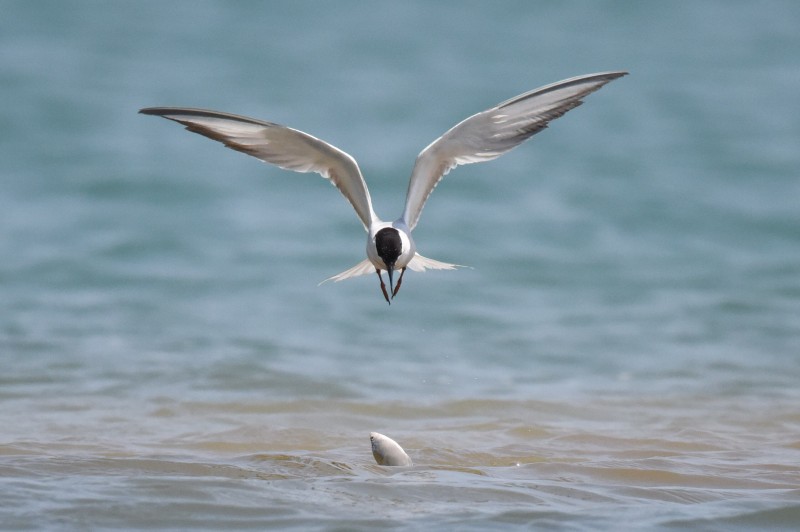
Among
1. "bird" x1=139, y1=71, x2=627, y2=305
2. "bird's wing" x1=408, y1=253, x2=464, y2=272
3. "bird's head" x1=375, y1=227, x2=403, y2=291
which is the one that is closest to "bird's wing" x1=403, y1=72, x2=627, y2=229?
"bird" x1=139, y1=71, x2=627, y2=305

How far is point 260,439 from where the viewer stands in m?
6.48

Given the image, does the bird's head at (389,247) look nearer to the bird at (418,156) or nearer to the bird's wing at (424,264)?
the bird at (418,156)

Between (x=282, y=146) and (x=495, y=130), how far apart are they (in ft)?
3.48

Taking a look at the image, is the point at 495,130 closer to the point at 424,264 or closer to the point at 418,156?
the point at 418,156

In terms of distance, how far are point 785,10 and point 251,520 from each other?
13.3 metres

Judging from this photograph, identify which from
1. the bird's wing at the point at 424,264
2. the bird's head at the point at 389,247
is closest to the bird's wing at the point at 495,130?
the bird's wing at the point at 424,264

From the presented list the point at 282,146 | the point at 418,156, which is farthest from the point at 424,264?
the point at 282,146

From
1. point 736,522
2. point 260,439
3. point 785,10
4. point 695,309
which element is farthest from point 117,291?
point 785,10

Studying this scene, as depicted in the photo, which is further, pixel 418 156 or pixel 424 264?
pixel 424 264

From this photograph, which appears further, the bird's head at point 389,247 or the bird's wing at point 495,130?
the bird's wing at point 495,130

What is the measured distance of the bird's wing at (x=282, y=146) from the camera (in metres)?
5.49

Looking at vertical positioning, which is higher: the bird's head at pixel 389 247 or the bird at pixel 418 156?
the bird at pixel 418 156

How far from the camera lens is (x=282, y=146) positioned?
5.80 m

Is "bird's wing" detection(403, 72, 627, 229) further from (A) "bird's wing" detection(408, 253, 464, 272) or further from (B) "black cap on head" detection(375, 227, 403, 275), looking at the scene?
(B) "black cap on head" detection(375, 227, 403, 275)
